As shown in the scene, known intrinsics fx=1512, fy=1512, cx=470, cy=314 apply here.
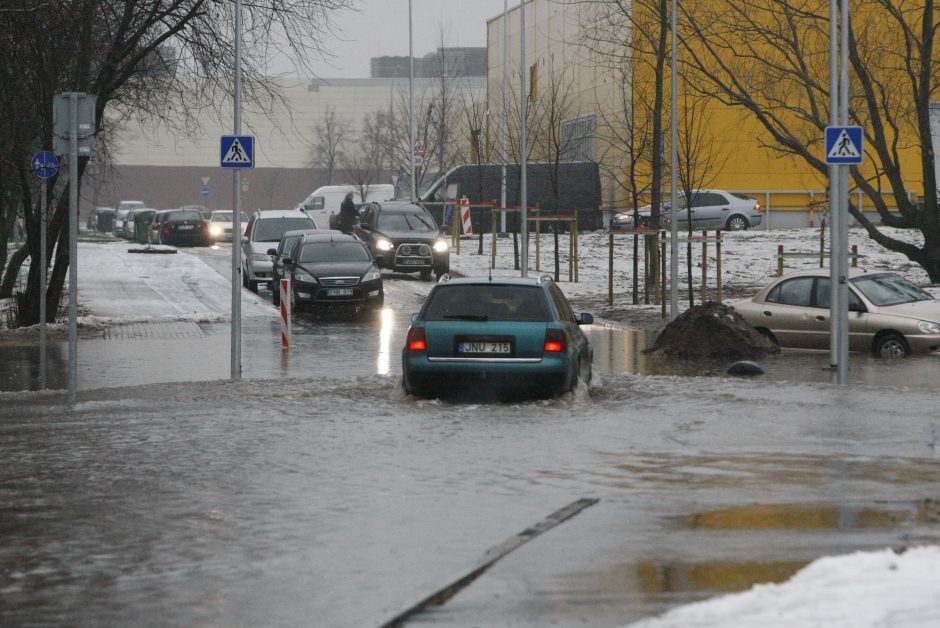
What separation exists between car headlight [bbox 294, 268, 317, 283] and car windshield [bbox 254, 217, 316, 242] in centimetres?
654

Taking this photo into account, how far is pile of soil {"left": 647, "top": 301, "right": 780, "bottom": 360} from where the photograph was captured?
71.0 ft

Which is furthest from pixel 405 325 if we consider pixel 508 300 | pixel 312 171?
pixel 312 171

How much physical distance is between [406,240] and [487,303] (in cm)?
2300

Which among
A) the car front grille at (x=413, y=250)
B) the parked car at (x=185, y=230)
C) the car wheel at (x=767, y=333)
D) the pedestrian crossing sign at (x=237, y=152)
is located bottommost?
the car wheel at (x=767, y=333)

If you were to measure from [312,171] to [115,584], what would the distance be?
110 meters

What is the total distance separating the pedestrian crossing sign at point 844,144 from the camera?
714 inches

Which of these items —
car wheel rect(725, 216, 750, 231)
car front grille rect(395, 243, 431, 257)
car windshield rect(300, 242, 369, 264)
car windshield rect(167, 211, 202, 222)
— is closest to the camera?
car windshield rect(300, 242, 369, 264)

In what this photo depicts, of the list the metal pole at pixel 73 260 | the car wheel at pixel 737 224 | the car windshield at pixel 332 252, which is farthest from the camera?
the car wheel at pixel 737 224

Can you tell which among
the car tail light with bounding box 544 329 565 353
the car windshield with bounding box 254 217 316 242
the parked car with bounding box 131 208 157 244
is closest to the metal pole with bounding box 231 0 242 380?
the car tail light with bounding box 544 329 565 353

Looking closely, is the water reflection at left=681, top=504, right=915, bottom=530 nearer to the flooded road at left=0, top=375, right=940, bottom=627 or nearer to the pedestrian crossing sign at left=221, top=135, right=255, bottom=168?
the flooded road at left=0, top=375, right=940, bottom=627

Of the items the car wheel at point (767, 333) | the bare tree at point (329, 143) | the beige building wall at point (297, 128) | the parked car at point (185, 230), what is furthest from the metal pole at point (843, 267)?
the beige building wall at point (297, 128)

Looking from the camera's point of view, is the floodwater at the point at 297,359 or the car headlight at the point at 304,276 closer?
the floodwater at the point at 297,359

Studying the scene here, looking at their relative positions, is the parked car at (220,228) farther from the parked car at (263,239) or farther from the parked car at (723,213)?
the parked car at (263,239)

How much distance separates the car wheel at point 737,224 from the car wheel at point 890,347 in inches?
1238
